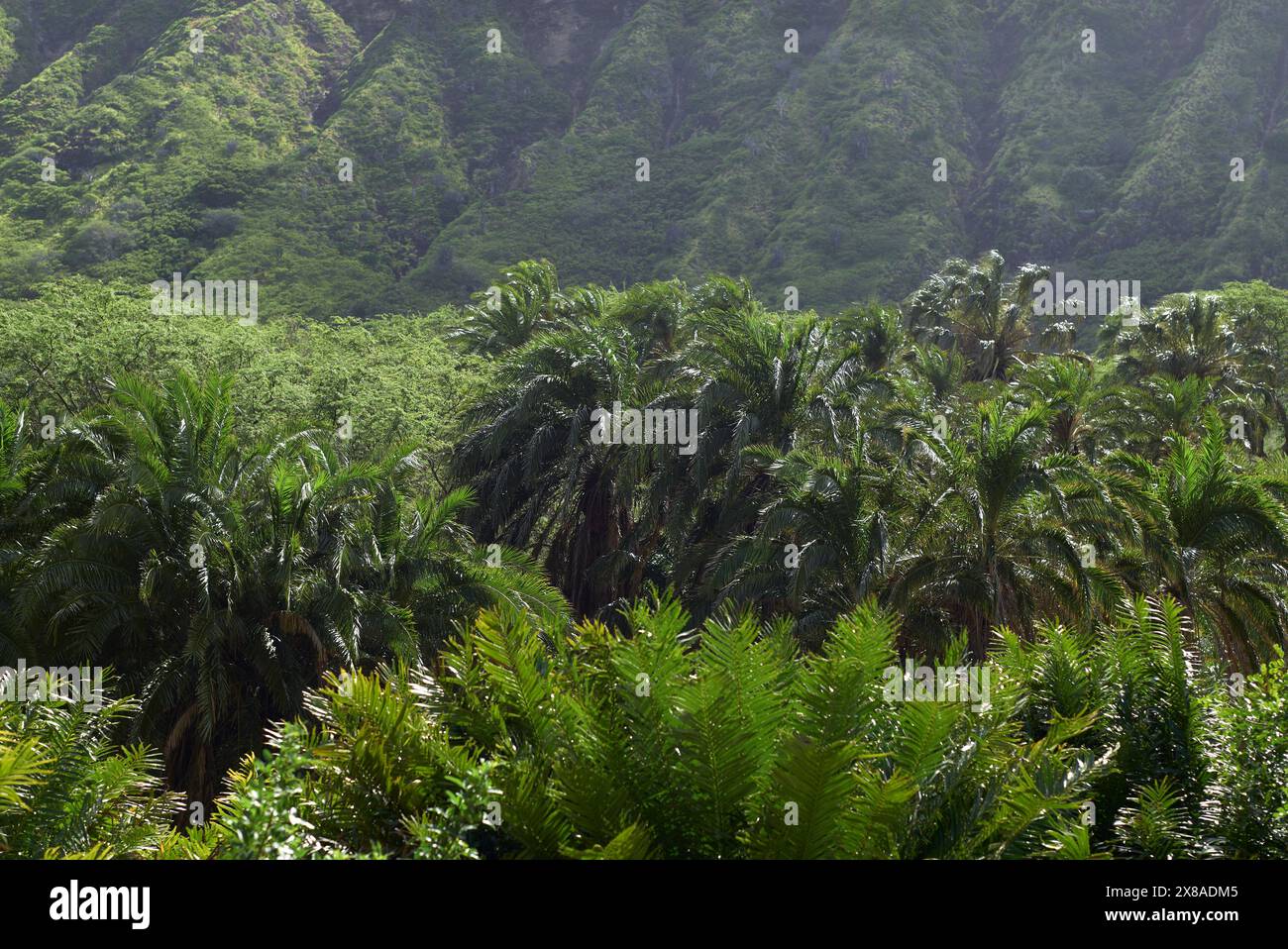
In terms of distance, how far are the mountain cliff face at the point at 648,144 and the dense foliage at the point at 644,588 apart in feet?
94.8

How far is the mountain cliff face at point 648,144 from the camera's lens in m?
66.2

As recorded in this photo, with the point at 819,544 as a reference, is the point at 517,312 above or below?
above

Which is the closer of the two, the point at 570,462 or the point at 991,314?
the point at 570,462

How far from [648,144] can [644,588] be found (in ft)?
229

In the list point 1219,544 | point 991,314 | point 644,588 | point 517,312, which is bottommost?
point 644,588

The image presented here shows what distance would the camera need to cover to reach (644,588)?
25.0m

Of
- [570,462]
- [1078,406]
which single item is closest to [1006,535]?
[1078,406]

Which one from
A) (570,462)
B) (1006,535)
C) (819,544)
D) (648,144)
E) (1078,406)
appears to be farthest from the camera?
(648,144)

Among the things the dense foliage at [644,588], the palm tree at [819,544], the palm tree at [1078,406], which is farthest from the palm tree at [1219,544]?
the palm tree at [1078,406]

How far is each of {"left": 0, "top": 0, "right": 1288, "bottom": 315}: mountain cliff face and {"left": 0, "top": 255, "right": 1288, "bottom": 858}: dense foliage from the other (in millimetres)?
28887

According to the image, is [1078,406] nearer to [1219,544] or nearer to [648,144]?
[1219,544]

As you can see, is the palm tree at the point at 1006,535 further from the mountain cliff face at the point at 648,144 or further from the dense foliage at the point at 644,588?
the mountain cliff face at the point at 648,144

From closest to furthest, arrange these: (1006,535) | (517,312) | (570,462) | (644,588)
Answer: (1006,535)
(644,588)
(570,462)
(517,312)

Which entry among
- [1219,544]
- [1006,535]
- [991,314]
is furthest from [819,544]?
[991,314]
